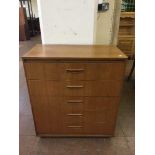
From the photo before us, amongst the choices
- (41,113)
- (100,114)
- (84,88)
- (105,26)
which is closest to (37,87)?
(41,113)

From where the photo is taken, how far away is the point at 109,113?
4.94 feet

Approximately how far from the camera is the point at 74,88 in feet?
4.57

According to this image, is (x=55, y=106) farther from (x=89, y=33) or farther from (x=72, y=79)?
(x=89, y=33)

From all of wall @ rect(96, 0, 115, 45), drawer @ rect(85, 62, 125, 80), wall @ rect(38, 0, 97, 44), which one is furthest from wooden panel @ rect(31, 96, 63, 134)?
wall @ rect(96, 0, 115, 45)

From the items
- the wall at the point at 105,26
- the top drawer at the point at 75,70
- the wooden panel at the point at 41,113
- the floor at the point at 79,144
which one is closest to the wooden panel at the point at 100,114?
the floor at the point at 79,144

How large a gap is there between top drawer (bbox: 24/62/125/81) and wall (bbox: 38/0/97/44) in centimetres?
49

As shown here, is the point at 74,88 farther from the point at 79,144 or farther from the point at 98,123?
the point at 79,144

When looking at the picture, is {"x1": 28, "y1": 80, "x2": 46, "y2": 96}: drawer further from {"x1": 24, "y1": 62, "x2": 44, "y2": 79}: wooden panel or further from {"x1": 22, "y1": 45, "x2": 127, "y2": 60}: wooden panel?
{"x1": 22, "y1": 45, "x2": 127, "y2": 60}: wooden panel

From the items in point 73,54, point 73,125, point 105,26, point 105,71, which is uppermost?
point 105,26

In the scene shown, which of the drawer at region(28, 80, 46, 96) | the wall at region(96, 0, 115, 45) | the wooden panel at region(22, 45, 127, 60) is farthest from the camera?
the wall at region(96, 0, 115, 45)

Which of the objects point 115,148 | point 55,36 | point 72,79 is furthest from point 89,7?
point 115,148

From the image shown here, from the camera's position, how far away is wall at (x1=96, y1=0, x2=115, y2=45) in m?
1.95

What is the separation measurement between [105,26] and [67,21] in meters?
0.60
